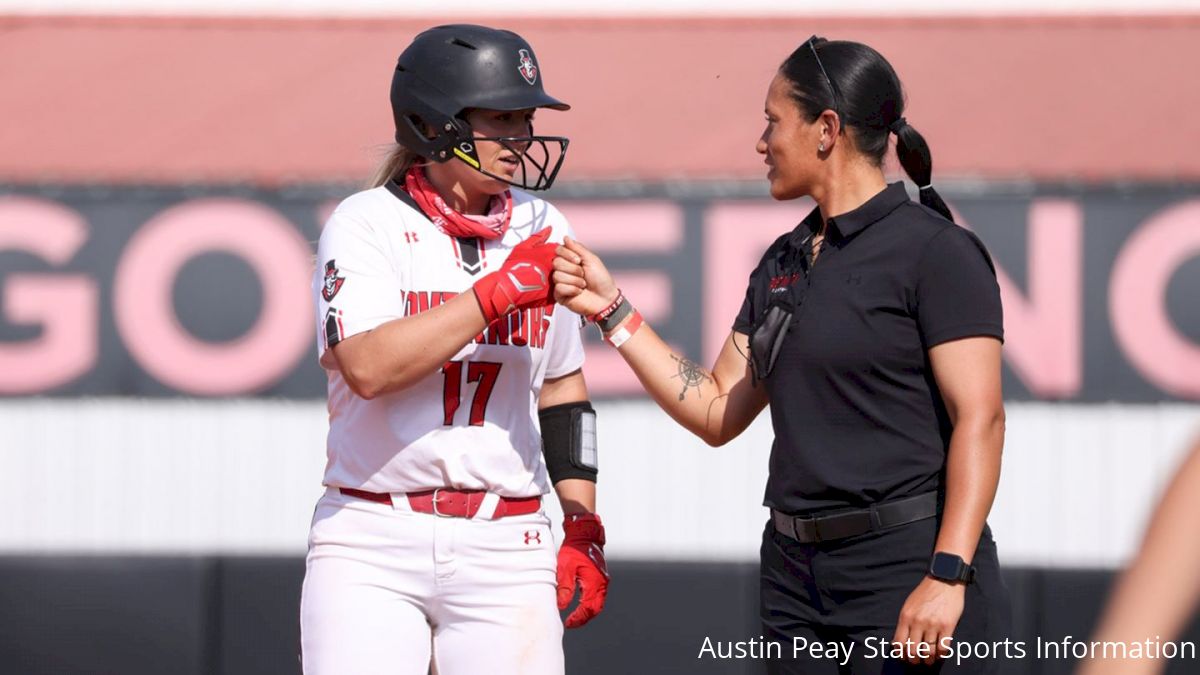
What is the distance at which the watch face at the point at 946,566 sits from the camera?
113 inches

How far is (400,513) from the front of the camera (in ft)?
10.4

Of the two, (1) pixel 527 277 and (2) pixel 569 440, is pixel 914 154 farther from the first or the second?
(2) pixel 569 440

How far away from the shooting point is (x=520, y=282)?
3104 mm

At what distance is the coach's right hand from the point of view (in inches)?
128

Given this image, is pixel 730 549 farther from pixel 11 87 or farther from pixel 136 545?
pixel 11 87

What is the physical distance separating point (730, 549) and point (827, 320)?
294 centimetres

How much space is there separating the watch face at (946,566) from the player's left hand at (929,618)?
0.05 feet

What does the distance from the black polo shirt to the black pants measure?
10 centimetres

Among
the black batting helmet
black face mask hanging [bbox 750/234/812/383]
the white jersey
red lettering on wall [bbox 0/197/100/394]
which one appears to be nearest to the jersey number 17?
the white jersey

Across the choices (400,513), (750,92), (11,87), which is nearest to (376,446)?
(400,513)

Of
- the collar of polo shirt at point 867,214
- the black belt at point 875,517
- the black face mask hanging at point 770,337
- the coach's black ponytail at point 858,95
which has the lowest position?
the black belt at point 875,517

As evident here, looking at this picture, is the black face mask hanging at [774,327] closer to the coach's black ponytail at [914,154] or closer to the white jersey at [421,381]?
the coach's black ponytail at [914,154]

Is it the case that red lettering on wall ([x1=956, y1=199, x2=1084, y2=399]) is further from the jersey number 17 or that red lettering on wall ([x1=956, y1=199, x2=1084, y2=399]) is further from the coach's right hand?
the jersey number 17

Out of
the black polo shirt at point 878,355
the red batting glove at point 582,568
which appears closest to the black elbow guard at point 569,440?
the red batting glove at point 582,568
